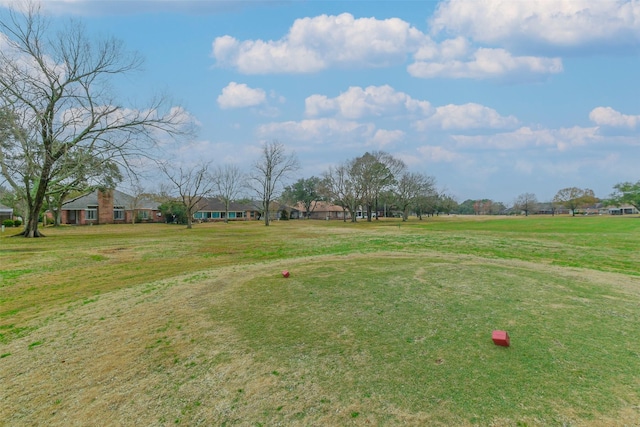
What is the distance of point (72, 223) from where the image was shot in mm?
52781

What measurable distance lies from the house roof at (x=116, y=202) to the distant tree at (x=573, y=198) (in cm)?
11221

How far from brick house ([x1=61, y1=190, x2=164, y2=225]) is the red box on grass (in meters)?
56.5

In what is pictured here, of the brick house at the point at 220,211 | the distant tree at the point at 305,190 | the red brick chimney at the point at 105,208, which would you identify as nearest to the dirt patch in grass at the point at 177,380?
the red brick chimney at the point at 105,208

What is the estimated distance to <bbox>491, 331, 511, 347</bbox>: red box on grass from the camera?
4418 millimetres

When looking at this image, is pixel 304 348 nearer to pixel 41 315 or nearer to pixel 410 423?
pixel 410 423

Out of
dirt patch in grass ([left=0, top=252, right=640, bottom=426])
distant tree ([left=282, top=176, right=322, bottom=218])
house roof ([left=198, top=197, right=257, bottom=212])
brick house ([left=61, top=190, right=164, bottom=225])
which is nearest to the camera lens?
dirt patch in grass ([left=0, top=252, right=640, bottom=426])

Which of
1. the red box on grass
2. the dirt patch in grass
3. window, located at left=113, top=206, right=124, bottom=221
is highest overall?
window, located at left=113, top=206, right=124, bottom=221

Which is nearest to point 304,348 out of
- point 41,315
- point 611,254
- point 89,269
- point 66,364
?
point 66,364

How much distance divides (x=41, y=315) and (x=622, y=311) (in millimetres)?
11003

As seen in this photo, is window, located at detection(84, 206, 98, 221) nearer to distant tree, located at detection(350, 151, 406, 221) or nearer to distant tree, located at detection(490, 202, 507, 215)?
distant tree, located at detection(350, 151, 406, 221)

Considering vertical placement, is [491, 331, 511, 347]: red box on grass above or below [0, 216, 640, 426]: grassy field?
above

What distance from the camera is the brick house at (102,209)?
A: 52.3 meters

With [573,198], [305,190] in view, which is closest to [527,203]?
[573,198]

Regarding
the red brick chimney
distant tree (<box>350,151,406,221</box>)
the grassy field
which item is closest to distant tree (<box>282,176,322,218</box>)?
distant tree (<box>350,151,406,221</box>)
